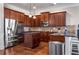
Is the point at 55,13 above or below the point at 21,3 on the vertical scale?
below

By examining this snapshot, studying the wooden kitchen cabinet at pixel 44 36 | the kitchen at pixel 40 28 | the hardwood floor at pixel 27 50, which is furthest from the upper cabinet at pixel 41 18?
the hardwood floor at pixel 27 50

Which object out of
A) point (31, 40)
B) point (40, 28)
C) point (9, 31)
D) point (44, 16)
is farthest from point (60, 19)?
point (9, 31)

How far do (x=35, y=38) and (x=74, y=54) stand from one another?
31.6 inches

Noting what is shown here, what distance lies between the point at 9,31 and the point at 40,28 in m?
0.60

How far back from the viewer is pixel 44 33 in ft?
5.84

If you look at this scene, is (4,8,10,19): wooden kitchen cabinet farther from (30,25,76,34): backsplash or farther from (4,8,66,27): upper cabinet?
(30,25,76,34): backsplash

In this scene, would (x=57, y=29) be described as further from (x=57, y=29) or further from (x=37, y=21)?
(x=37, y=21)

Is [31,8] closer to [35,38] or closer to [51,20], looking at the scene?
[51,20]

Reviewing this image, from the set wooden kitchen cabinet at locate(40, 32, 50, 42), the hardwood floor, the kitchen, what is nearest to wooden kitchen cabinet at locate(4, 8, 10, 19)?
the kitchen

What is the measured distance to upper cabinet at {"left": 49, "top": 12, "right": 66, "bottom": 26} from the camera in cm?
173

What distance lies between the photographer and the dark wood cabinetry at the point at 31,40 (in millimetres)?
1806

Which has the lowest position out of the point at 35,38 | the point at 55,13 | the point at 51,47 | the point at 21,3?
the point at 51,47

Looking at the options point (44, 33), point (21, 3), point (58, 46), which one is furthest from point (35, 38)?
point (21, 3)

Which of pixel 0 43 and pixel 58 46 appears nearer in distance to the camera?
pixel 0 43
